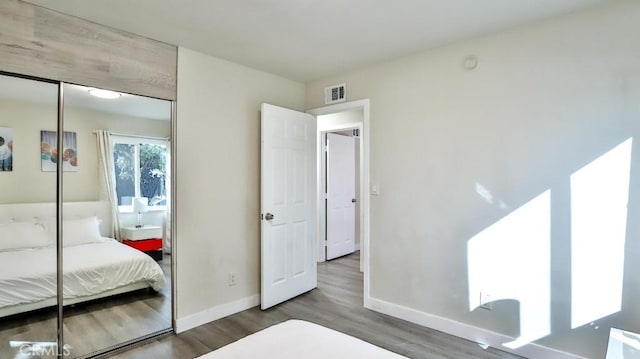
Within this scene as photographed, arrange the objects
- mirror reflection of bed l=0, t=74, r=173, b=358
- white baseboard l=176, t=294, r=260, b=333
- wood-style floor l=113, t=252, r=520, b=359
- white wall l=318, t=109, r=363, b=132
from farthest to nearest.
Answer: white wall l=318, t=109, r=363, b=132
white baseboard l=176, t=294, r=260, b=333
wood-style floor l=113, t=252, r=520, b=359
mirror reflection of bed l=0, t=74, r=173, b=358

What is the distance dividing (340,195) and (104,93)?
146 inches

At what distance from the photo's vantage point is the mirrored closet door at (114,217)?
2428 mm

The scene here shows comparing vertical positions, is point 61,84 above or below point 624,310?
above

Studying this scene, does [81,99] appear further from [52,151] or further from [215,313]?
[215,313]

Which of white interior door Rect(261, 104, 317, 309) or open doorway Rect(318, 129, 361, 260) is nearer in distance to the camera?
white interior door Rect(261, 104, 317, 309)

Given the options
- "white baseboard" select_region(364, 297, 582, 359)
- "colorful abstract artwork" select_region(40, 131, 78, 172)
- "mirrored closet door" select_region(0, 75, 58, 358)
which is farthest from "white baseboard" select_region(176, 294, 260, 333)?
"colorful abstract artwork" select_region(40, 131, 78, 172)

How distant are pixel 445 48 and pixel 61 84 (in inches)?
117

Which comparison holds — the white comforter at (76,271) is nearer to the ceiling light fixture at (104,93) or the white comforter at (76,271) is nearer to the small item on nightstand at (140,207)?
the small item on nightstand at (140,207)

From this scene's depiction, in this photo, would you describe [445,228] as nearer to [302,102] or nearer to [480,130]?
[480,130]

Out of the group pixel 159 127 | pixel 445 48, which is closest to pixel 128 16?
pixel 159 127

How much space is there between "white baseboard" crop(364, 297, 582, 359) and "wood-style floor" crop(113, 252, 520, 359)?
0.06 metres

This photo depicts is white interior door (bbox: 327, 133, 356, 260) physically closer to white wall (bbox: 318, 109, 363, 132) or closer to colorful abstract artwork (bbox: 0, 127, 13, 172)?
white wall (bbox: 318, 109, 363, 132)

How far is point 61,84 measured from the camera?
233 cm

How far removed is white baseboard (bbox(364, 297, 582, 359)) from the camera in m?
2.39
